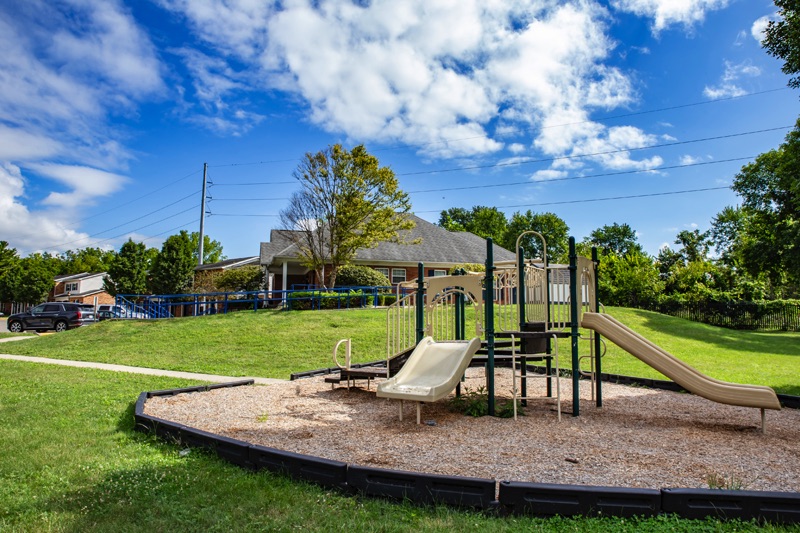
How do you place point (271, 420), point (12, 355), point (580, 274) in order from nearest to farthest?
1. point (271, 420)
2. point (580, 274)
3. point (12, 355)

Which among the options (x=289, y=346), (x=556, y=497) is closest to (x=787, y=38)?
(x=556, y=497)

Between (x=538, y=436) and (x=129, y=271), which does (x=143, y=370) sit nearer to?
(x=538, y=436)

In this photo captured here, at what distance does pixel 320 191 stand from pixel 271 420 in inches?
793

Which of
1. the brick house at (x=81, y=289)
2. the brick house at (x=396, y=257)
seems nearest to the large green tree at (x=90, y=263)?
the brick house at (x=81, y=289)

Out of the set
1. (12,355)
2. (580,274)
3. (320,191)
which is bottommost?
(12,355)

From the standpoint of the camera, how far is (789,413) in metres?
7.36

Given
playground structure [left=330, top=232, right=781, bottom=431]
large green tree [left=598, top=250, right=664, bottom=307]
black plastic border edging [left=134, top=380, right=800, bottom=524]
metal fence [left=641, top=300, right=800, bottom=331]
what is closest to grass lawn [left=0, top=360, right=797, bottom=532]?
black plastic border edging [left=134, top=380, right=800, bottom=524]

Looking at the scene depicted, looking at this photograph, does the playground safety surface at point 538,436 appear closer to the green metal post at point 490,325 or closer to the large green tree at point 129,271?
the green metal post at point 490,325

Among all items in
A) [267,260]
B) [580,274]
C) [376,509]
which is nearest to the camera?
[376,509]

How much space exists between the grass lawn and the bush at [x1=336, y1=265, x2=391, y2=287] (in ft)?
63.6

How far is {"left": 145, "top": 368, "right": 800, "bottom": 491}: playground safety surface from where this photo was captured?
4.38 meters

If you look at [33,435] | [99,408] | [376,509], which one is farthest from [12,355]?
[376,509]

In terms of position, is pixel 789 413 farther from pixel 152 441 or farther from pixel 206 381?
pixel 206 381

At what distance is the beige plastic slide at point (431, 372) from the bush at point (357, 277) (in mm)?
17332
